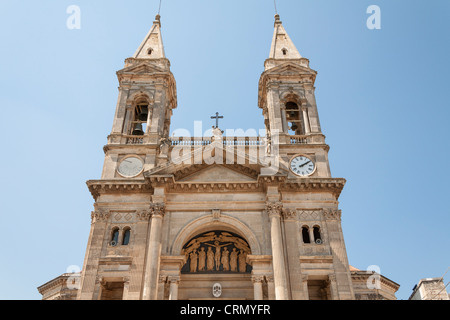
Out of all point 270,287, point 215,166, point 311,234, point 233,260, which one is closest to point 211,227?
point 233,260

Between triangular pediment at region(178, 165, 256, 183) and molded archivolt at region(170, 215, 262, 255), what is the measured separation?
2.46 m

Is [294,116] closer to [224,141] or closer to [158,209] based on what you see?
[224,141]

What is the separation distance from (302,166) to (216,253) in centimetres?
756

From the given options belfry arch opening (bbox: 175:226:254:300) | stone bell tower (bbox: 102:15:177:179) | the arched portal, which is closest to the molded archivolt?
the arched portal

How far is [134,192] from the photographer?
24.9m

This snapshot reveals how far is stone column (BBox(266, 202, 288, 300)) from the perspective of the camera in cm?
2083

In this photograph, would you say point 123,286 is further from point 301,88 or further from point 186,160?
point 301,88

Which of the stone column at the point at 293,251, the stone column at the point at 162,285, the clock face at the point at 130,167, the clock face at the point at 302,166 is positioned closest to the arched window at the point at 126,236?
the stone column at the point at 162,285

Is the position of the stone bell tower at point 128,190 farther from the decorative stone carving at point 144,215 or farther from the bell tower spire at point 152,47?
the bell tower spire at point 152,47

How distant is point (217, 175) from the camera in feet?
83.3

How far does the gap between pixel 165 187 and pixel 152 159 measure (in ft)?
10.0
